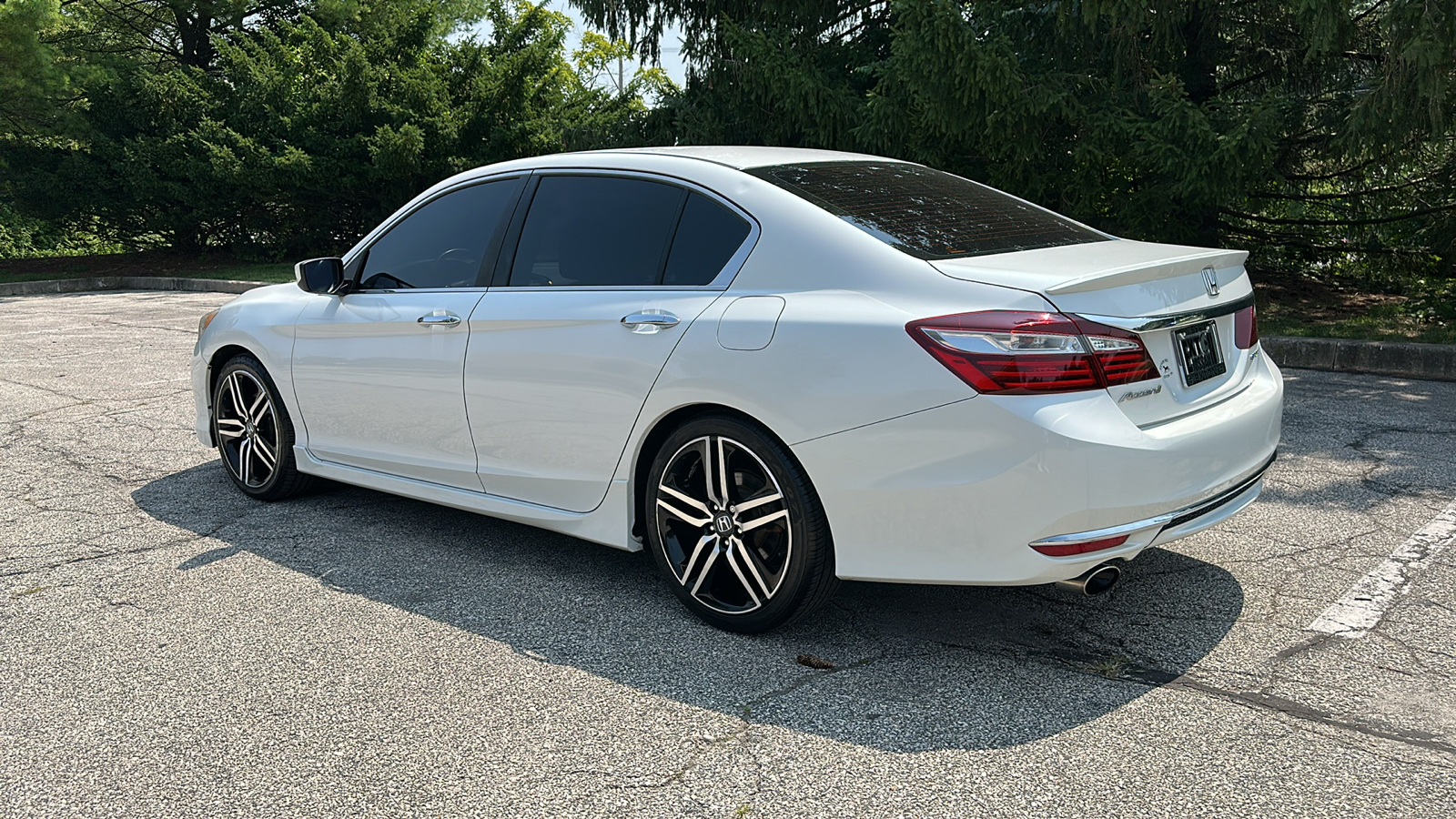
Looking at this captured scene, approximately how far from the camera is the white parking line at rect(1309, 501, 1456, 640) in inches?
153

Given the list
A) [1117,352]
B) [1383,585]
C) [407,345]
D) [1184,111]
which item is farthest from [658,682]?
[1184,111]

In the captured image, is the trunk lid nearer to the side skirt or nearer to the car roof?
the car roof

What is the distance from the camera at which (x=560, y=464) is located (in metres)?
4.30

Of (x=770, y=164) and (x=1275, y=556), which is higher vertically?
(x=770, y=164)

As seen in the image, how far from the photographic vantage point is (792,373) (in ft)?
11.8

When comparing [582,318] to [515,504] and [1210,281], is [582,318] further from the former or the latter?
[1210,281]

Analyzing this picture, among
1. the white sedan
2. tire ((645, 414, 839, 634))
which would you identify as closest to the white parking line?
the white sedan

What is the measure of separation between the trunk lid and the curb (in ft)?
17.9

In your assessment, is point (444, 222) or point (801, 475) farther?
point (444, 222)

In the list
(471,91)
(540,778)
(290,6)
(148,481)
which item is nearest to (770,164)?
(540,778)

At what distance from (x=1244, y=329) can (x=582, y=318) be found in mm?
2219

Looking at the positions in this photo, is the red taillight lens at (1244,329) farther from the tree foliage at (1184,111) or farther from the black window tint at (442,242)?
the tree foliage at (1184,111)

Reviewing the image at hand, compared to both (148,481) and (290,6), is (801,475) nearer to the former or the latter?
(148,481)

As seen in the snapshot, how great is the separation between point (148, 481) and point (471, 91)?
55.9 feet
